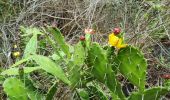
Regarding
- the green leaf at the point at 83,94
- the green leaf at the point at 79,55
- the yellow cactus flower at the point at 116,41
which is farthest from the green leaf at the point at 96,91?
the yellow cactus flower at the point at 116,41

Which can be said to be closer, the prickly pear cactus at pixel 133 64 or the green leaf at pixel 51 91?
the prickly pear cactus at pixel 133 64

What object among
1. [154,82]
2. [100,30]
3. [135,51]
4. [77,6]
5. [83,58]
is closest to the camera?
[135,51]

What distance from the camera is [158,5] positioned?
9.33ft

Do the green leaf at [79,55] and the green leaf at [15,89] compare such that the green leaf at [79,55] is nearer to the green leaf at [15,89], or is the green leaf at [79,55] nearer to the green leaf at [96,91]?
the green leaf at [96,91]

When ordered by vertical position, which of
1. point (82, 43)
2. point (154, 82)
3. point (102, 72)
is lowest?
point (154, 82)

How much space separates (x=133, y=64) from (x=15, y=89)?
572mm

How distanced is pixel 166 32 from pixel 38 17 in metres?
0.99

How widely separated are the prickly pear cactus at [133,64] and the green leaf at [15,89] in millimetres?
479

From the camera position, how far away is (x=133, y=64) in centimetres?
179

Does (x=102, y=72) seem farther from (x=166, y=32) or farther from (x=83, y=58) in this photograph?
(x=166, y=32)

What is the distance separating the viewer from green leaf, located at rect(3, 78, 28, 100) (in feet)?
6.14

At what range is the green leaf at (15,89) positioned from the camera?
1872 mm

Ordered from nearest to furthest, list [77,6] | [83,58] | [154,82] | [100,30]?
[83,58] < [154,82] < [100,30] < [77,6]

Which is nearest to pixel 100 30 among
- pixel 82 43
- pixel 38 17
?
pixel 38 17
